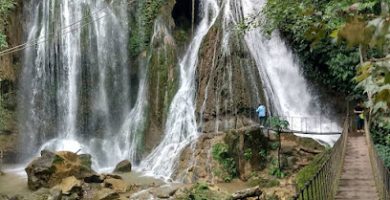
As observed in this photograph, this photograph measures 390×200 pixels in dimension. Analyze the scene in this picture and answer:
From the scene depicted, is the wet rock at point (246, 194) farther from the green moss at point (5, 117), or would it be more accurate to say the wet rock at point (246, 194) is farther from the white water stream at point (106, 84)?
the green moss at point (5, 117)

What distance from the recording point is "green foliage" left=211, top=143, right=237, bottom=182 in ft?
46.4

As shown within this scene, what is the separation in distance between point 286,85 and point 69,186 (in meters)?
9.69

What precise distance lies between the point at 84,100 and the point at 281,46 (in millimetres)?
8701

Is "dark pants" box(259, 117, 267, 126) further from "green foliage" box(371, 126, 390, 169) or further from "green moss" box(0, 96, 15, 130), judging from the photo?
"green moss" box(0, 96, 15, 130)

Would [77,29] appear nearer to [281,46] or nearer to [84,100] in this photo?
[84,100]

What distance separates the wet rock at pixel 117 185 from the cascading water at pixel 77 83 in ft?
13.6

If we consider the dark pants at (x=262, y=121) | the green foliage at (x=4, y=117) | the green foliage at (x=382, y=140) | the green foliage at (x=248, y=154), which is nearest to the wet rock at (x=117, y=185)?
the green foliage at (x=248, y=154)

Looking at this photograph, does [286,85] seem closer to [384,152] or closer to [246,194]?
[384,152]

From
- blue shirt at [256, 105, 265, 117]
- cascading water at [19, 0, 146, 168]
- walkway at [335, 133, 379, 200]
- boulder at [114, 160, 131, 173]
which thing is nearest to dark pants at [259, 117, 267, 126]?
blue shirt at [256, 105, 265, 117]

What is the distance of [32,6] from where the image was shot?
20453mm

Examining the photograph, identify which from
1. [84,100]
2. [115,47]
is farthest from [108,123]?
[115,47]

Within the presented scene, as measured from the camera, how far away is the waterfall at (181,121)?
1597cm

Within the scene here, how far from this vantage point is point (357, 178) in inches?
361

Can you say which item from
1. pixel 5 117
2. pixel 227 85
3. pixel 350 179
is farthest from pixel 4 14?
pixel 350 179
